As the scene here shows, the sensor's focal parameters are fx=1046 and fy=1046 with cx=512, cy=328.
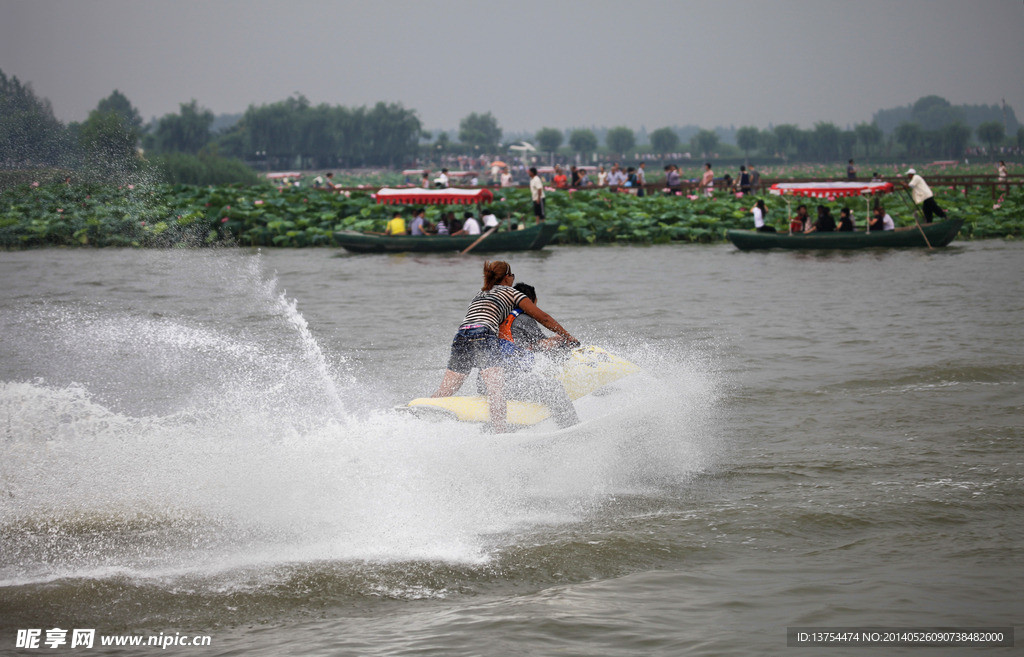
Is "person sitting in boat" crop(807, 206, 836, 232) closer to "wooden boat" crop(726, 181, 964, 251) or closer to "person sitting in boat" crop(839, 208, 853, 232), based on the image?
"person sitting in boat" crop(839, 208, 853, 232)

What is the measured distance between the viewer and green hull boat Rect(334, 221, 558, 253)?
1109 inches

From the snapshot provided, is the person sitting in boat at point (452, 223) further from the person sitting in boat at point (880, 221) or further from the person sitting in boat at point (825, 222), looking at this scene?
the person sitting in boat at point (880, 221)

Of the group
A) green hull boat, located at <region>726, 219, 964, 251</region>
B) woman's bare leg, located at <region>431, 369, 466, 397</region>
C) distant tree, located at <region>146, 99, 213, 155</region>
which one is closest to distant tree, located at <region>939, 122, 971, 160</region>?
distant tree, located at <region>146, 99, 213, 155</region>

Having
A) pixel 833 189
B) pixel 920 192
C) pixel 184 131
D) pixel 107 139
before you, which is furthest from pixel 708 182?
pixel 184 131

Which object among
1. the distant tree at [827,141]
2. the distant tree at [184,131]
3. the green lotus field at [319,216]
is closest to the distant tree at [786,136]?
the distant tree at [827,141]

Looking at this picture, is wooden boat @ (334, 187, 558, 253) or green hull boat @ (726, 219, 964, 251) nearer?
green hull boat @ (726, 219, 964, 251)

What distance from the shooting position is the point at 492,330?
26.1ft

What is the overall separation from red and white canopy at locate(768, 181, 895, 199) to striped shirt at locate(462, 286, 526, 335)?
19141mm

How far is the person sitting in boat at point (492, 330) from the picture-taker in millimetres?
7965

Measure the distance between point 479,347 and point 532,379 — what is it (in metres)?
0.57

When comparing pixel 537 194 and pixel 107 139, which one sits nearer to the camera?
pixel 107 139

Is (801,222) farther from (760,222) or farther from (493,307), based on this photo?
(493,307)

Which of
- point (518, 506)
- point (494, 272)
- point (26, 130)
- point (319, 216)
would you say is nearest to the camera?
point (518, 506)

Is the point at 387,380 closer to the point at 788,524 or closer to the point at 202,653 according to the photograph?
the point at 788,524
